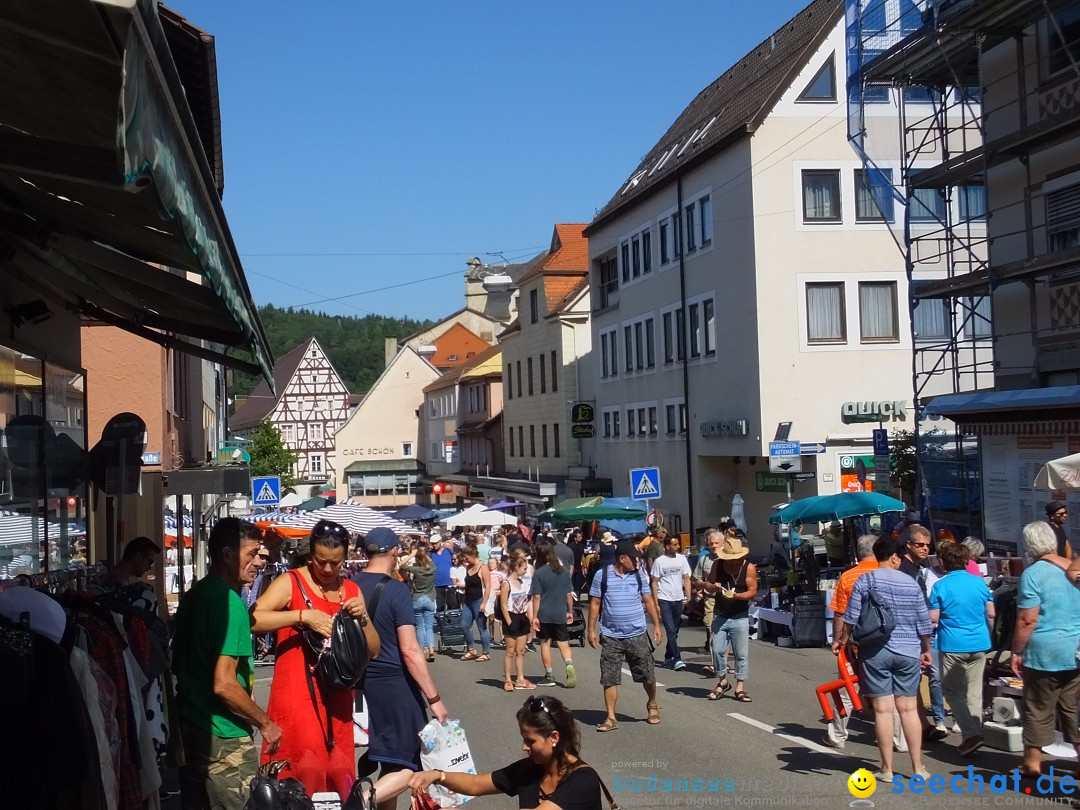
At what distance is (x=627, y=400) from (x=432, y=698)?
36.3 metres

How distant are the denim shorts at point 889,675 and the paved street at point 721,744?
26.6 inches

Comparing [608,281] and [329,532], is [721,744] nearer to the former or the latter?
[329,532]

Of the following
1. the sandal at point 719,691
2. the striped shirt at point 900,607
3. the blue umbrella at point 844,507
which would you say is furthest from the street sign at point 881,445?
the striped shirt at point 900,607

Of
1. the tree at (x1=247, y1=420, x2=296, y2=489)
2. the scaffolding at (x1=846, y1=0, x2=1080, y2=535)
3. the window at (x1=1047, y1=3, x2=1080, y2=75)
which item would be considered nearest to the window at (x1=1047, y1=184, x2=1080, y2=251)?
the scaffolding at (x1=846, y1=0, x2=1080, y2=535)

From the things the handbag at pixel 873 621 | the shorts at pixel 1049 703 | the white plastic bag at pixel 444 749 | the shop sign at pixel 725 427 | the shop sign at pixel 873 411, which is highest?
the shop sign at pixel 873 411

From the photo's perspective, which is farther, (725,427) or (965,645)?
(725,427)

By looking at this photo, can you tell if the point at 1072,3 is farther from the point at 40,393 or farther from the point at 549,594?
the point at 40,393

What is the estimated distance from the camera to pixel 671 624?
16656 millimetres

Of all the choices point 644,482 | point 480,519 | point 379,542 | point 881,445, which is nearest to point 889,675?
point 379,542

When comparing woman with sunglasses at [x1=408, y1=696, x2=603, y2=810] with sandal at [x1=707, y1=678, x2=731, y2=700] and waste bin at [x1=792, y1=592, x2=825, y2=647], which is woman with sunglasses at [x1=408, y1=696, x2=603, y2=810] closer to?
sandal at [x1=707, y1=678, x2=731, y2=700]

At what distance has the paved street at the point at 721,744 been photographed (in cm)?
884

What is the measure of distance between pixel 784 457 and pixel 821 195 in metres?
6.97

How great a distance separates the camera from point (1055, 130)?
18.6 m

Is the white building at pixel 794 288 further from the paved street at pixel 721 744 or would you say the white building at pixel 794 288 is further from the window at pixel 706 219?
the paved street at pixel 721 744
